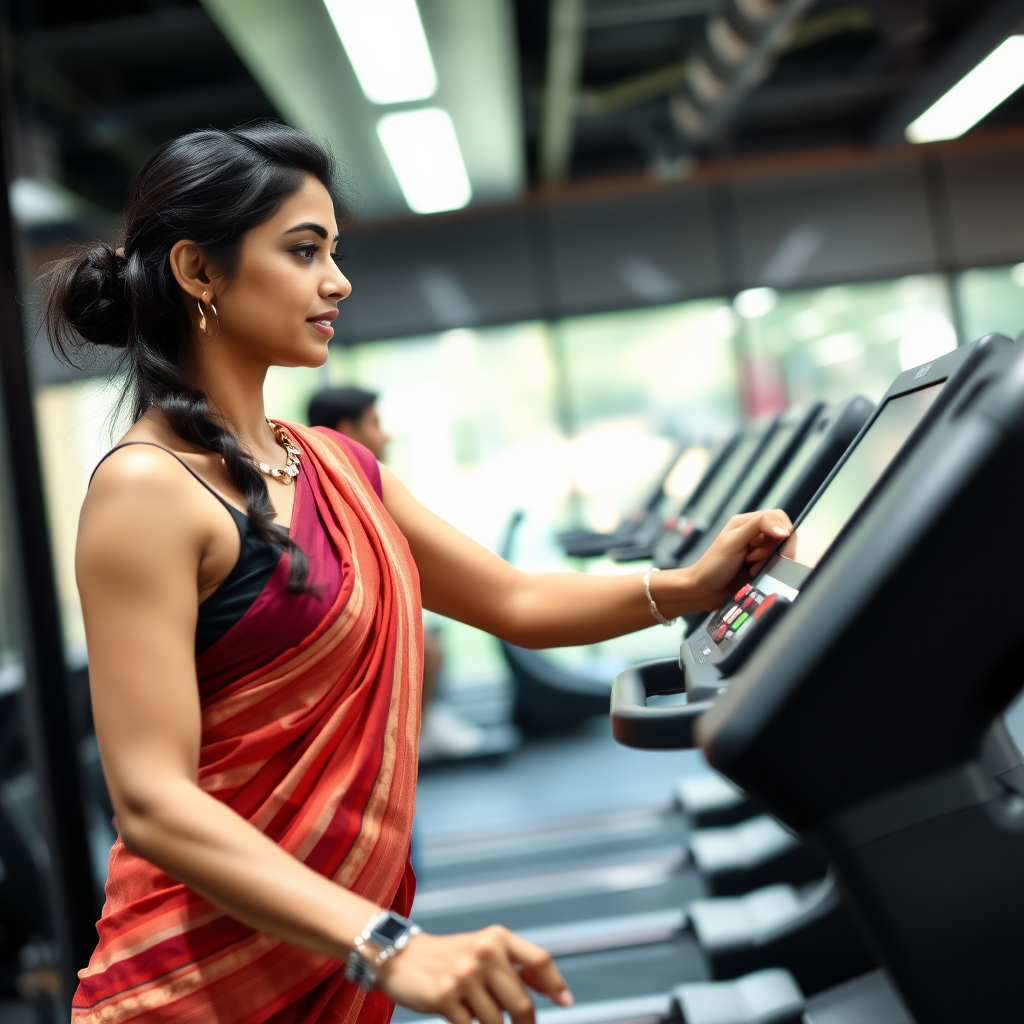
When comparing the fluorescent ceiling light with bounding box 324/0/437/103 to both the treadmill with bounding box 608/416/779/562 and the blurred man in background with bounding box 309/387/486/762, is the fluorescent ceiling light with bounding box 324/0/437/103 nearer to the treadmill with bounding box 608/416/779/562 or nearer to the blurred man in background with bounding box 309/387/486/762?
the blurred man in background with bounding box 309/387/486/762

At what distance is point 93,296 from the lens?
1.10 metres

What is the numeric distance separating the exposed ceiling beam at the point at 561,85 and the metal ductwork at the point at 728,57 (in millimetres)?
534

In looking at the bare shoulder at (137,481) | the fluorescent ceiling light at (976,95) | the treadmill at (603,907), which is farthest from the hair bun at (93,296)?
the fluorescent ceiling light at (976,95)

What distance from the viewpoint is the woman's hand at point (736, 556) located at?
1.20m

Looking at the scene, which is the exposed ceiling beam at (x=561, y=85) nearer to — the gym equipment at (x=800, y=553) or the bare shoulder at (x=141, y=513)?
the gym equipment at (x=800, y=553)

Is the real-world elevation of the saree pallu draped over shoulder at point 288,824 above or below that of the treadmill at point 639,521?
below

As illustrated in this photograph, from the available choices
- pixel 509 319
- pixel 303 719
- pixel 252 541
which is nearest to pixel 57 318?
pixel 252 541

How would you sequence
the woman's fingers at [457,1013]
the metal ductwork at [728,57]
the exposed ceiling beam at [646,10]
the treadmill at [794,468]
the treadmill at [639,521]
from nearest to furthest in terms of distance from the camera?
the woman's fingers at [457,1013] → the treadmill at [794,468] → the treadmill at [639,521] → the metal ductwork at [728,57] → the exposed ceiling beam at [646,10]

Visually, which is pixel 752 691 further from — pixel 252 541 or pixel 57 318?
pixel 57 318

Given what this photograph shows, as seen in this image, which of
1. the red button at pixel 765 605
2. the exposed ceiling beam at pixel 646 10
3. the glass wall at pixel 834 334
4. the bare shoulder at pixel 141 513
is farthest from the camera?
the glass wall at pixel 834 334

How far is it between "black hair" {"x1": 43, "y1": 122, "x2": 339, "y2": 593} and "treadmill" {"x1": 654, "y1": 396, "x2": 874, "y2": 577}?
2.26 ft

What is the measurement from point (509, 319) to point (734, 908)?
4631 millimetres

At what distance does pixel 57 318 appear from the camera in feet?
3.66

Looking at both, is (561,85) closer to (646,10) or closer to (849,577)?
(646,10)
